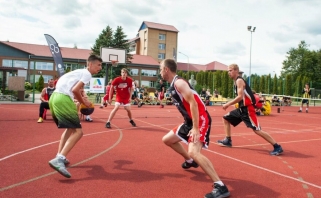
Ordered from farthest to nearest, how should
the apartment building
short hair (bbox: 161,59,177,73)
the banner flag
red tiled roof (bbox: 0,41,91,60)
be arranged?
the apartment building
red tiled roof (bbox: 0,41,91,60)
the banner flag
short hair (bbox: 161,59,177,73)

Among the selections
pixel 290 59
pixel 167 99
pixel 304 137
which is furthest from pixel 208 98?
pixel 290 59

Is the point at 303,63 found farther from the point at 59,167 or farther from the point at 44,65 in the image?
the point at 59,167

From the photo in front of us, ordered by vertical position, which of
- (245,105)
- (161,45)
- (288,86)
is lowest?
(245,105)

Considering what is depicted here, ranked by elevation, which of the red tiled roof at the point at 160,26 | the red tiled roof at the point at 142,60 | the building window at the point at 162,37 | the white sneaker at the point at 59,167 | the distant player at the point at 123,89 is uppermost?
the red tiled roof at the point at 160,26

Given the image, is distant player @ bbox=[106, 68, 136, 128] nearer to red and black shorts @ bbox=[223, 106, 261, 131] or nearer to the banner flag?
red and black shorts @ bbox=[223, 106, 261, 131]

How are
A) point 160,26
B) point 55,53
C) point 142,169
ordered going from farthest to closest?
point 160,26
point 55,53
point 142,169

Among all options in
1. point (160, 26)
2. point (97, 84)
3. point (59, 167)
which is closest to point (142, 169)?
point (59, 167)

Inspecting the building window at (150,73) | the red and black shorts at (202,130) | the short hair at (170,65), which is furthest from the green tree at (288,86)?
the short hair at (170,65)

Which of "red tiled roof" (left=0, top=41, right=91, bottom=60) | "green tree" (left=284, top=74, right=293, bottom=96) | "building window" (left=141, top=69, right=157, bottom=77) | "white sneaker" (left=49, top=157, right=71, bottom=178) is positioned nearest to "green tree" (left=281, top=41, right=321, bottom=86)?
"green tree" (left=284, top=74, right=293, bottom=96)

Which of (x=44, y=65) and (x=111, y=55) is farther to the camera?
(x=44, y=65)

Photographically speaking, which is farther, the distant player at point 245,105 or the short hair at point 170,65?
the distant player at point 245,105

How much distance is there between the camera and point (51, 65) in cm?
5200

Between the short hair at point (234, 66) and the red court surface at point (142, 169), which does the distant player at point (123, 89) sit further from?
the short hair at point (234, 66)

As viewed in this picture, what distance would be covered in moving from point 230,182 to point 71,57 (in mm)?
53224
